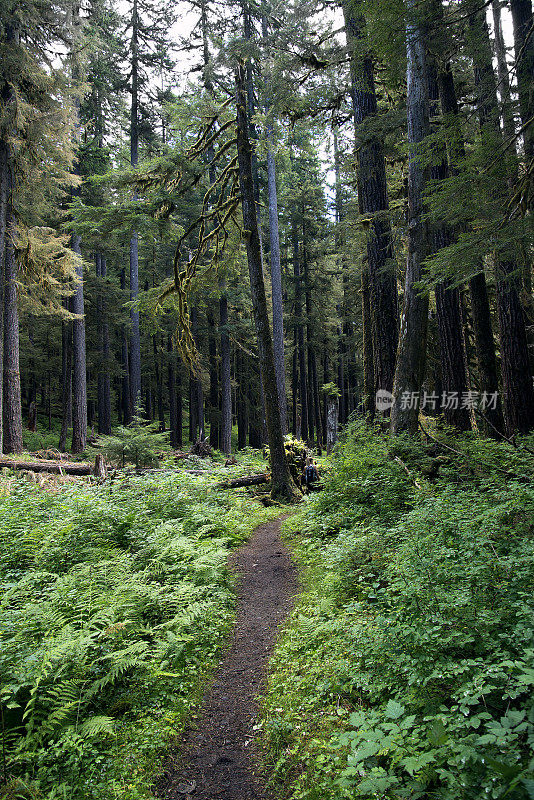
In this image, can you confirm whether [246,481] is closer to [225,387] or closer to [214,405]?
[225,387]

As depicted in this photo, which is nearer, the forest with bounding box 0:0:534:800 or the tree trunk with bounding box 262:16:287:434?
the forest with bounding box 0:0:534:800

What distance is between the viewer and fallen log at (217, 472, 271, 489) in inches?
422

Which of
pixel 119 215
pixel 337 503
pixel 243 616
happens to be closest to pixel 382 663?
pixel 243 616

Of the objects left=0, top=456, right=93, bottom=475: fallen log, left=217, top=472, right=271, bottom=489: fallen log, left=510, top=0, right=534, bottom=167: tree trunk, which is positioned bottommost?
left=217, top=472, right=271, bottom=489: fallen log

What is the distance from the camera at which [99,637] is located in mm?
3721

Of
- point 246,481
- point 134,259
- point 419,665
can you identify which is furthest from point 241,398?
point 419,665

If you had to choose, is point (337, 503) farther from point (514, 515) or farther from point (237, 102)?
point (237, 102)

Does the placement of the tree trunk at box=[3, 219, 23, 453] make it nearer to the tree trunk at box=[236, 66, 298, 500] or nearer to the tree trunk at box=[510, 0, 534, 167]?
the tree trunk at box=[236, 66, 298, 500]

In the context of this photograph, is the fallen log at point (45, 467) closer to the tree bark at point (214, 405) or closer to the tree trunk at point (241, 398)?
the tree bark at point (214, 405)

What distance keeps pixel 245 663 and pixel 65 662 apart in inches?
64.8

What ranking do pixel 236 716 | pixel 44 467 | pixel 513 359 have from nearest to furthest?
pixel 236 716 → pixel 513 359 → pixel 44 467

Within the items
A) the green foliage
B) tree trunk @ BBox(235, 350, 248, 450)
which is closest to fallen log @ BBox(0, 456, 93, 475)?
the green foliage

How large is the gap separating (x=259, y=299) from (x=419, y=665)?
8.82 metres

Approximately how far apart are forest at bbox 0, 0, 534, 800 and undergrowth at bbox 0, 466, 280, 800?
0.09 feet
